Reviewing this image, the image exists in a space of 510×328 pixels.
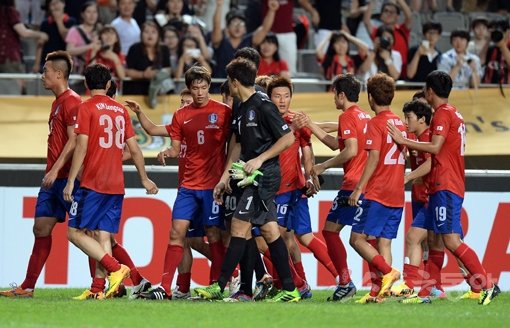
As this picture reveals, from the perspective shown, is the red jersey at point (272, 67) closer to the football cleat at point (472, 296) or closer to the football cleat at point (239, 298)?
the football cleat at point (472, 296)

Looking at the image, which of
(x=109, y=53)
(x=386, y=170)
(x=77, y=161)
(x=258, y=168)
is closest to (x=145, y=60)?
(x=109, y=53)

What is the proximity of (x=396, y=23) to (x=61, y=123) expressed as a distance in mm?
9013

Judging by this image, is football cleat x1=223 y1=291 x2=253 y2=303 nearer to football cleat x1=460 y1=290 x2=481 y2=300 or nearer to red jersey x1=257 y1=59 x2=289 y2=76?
football cleat x1=460 y1=290 x2=481 y2=300

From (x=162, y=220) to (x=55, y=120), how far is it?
3364mm

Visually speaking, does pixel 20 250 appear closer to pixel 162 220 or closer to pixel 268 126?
pixel 162 220

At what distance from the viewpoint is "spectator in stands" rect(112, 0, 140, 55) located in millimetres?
19031

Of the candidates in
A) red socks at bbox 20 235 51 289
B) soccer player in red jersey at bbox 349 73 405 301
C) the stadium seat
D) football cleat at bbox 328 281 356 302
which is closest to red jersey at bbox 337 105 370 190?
soccer player in red jersey at bbox 349 73 405 301

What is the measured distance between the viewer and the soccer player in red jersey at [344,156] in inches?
499

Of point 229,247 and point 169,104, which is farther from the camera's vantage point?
point 169,104

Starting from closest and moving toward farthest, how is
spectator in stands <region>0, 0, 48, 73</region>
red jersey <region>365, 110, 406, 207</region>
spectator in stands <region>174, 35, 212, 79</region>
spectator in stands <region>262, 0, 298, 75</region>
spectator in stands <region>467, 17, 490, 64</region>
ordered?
red jersey <region>365, 110, 406, 207</region> → spectator in stands <region>174, 35, 212, 79</region> → spectator in stands <region>0, 0, 48, 73</region> → spectator in stands <region>262, 0, 298, 75</region> → spectator in stands <region>467, 17, 490, 64</region>

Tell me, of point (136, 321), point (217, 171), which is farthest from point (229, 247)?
point (136, 321)

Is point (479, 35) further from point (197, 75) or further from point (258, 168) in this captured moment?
point (258, 168)

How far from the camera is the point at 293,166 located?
1320 cm

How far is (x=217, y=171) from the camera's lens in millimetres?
12625
